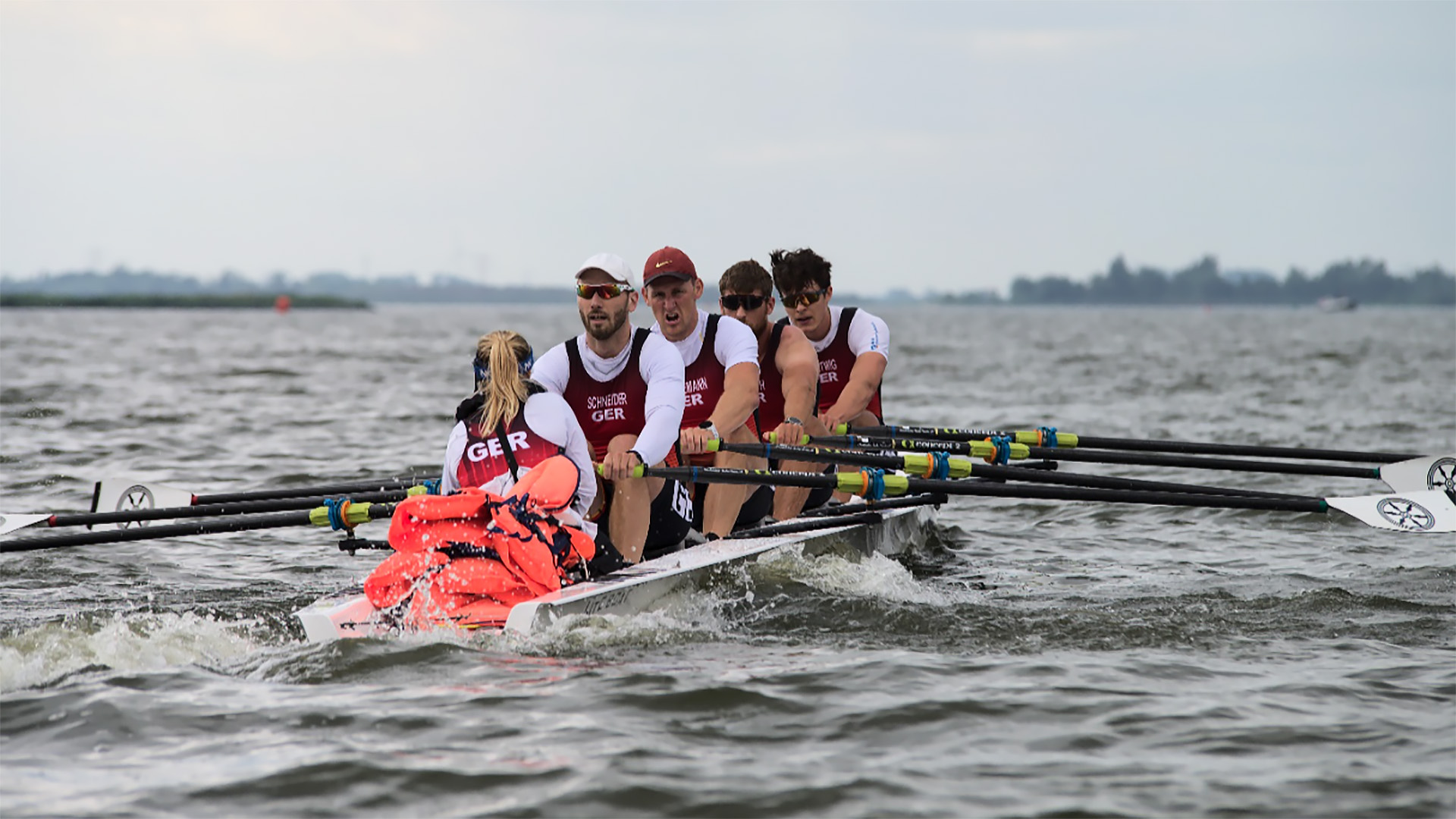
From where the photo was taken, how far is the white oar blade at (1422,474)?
8547mm

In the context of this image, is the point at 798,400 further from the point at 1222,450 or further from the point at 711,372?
the point at 1222,450

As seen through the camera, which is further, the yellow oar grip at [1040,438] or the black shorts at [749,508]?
the yellow oar grip at [1040,438]

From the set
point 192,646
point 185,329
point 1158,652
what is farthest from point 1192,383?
point 185,329

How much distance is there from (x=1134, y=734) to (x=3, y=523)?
6688 mm

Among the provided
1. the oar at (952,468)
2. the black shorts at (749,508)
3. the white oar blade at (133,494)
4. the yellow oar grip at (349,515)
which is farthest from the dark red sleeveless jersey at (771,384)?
the white oar blade at (133,494)

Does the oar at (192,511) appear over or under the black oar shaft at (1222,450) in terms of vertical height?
under

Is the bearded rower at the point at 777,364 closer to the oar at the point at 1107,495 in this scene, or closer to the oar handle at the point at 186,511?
the oar at the point at 1107,495

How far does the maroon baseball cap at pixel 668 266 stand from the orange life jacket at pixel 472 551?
7.24 feet

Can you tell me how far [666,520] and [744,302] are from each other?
1872 millimetres

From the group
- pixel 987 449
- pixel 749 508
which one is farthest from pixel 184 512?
pixel 987 449

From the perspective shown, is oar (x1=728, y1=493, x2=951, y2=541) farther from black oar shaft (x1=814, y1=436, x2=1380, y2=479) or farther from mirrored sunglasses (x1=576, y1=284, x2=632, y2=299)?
mirrored sunglasses (x1=576, y1=284, x2=632, y2=299)

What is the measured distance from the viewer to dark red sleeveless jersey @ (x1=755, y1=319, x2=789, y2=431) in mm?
9094

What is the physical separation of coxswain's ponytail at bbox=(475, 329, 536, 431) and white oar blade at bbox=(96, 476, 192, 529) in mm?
3857

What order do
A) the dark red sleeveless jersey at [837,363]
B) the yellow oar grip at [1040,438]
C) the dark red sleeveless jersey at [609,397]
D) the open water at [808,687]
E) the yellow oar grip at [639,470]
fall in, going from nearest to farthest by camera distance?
the open water at [808,687] < the yellow oar grip at [639,470] < the dark red sleeveless jersey at [609,397] < the yellow oar grip at [1040,438] < the dark red sleeveless jersey at [837,363]
